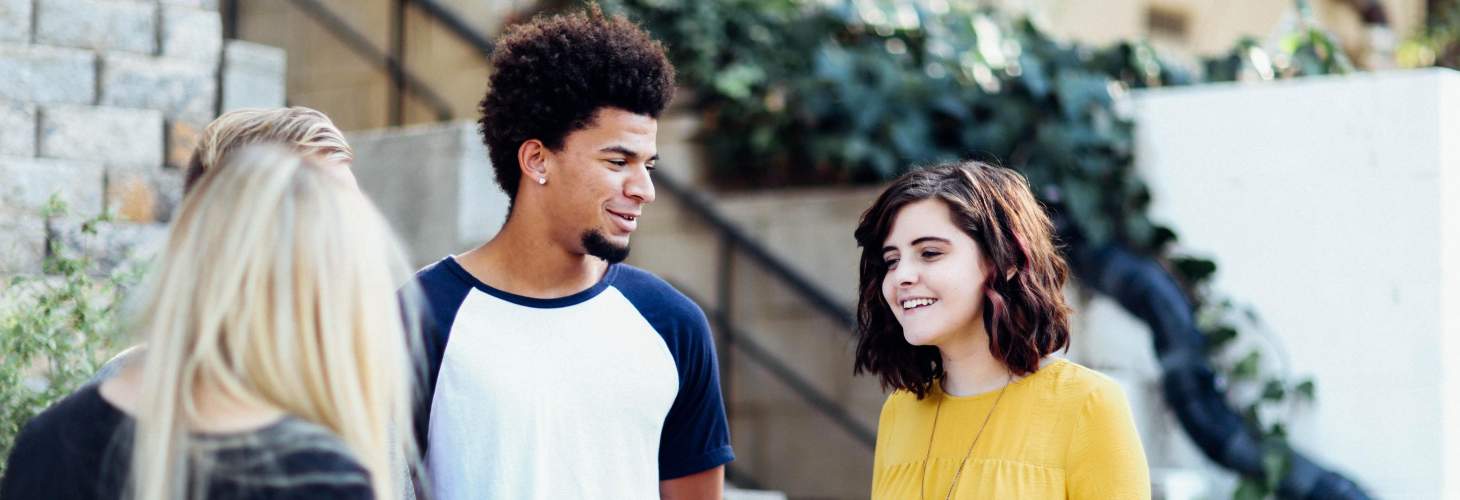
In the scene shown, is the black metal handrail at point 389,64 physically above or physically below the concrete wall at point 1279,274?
above

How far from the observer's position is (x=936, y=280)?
265cm

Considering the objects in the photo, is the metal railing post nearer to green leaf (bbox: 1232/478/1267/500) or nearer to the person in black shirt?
green leaf (bbox: 1232/478/1267/500)

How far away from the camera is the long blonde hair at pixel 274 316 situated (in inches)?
64.7

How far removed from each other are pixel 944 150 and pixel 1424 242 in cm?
180

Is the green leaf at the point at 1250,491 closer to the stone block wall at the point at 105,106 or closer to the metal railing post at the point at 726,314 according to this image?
the metal railing post at the point at 726,314

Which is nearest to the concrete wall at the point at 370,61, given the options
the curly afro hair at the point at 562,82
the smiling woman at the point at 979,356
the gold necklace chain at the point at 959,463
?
the curly afro hair at the point at 562,82

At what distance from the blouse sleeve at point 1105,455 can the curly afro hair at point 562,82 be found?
3.10 ft

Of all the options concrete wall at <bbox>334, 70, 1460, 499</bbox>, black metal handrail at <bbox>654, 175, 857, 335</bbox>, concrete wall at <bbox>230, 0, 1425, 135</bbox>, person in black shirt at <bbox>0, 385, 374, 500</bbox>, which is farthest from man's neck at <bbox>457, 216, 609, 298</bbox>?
concrete wall at <bbox>230, 0, 1425, 135</bbox>

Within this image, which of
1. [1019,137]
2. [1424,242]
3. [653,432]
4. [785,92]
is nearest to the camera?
[653,432]

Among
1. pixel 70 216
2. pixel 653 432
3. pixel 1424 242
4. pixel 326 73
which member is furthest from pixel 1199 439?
pixel 326 73

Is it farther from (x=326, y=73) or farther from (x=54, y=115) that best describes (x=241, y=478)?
(x=326, y=73)

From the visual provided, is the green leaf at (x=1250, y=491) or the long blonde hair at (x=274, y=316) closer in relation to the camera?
the long blonde hair at (x=274, y=316)

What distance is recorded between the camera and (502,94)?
2795mm

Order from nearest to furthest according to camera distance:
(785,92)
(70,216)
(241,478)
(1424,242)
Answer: (241,478)
(70,216)
(1424,242)
(785,92)
